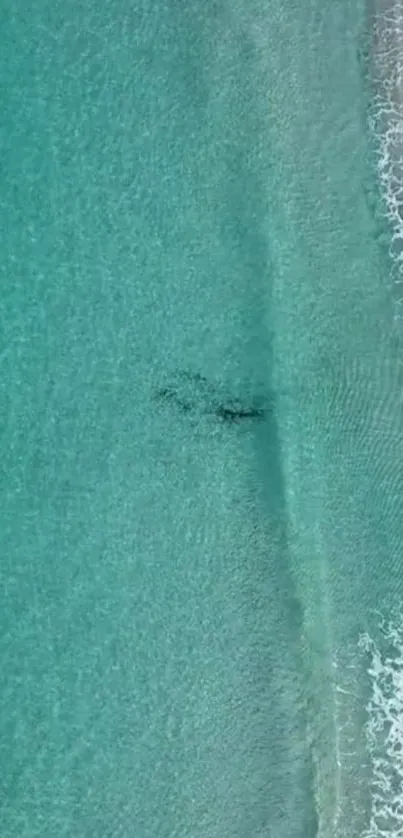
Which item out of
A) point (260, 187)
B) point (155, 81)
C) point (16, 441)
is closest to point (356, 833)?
point (16, 441)

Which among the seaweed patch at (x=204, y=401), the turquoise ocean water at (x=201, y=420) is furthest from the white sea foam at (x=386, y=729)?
the seaweed patch at (x=204, y=401)

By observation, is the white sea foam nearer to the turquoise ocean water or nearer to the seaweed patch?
the turquoise ocean water

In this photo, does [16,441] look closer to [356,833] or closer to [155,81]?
[155,81]

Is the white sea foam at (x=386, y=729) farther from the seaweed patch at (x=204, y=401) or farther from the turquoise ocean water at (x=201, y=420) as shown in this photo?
the seaweed patch at (x=204, y=401)

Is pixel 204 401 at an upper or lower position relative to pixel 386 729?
upper

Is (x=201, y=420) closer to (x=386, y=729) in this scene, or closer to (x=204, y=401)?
(x=204, y=401)

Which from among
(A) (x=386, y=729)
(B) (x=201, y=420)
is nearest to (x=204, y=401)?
(B) (x=201, y=420)

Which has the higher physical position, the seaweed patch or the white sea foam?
the seaweed patch

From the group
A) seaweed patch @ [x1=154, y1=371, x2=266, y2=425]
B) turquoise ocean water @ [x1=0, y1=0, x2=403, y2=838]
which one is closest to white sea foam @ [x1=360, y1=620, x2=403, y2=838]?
turquoise ocean water @ [x1=0, y1=0, x2=403, y2=838]
